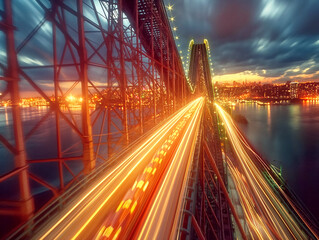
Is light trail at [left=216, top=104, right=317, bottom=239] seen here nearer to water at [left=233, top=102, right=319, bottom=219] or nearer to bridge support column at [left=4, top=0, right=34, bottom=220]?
water at [left=233, top=102, right=319, bottom=219]

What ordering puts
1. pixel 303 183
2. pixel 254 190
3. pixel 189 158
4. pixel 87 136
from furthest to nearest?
pixel 303 183 < pixel 254 190 < pixel 189 158 < pixel 87 136

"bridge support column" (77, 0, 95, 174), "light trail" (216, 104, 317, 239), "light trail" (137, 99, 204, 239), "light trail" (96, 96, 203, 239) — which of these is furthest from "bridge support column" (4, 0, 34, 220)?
"light trail" (216, 104, 317, 239)

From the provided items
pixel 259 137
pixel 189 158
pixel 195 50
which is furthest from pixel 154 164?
pixel 259 137

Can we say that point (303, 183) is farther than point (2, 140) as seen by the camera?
Yes

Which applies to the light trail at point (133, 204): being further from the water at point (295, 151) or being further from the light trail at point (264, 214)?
the water at point (295, 151)

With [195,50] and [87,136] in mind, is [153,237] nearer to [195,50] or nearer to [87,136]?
[87,136]

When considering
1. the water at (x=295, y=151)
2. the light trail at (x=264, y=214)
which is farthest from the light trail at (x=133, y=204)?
the water at (x=295, y=151)

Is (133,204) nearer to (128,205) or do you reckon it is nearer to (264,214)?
(128,205)

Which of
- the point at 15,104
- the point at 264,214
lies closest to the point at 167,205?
the point at 15,104
